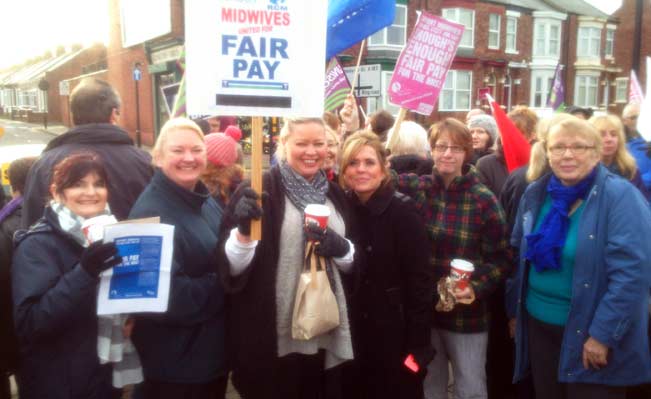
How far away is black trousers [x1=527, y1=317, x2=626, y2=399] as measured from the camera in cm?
285

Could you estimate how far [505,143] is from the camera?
4312mm

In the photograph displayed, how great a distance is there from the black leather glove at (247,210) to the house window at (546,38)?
32522 millimetres

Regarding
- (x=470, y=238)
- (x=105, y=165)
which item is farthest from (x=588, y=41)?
A: (x=105, y=165)

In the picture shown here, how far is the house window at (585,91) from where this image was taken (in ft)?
111

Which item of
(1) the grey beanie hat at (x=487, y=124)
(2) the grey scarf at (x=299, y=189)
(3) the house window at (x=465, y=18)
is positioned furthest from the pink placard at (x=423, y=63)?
(3) the house window at (x=465, y=18)

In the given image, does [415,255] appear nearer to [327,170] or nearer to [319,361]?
[319,361]

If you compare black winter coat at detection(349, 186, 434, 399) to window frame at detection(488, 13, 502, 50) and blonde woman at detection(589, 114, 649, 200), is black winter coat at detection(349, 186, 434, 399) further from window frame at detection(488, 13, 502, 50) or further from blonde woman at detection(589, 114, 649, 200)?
window frame at detection(488, 13, 502, 50)

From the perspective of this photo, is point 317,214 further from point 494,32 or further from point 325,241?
point 494,32

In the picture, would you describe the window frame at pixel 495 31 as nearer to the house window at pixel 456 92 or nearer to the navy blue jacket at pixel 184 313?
the house window at pixel 456 92

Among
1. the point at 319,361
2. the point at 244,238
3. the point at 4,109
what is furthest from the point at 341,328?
the point at 4,109

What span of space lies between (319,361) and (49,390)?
1246mm

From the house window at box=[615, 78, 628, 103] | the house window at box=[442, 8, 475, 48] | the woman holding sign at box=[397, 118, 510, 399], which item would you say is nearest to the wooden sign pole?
the woman holding sign at box=[397, 118, 510, 399]

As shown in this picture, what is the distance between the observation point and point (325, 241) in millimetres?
2455

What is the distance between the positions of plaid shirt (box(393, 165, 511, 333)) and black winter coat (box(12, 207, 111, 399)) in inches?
76.2
